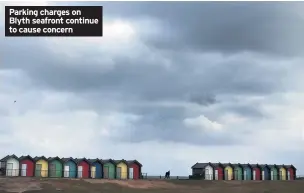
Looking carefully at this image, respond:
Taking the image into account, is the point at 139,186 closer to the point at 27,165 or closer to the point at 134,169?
the point at 134,169

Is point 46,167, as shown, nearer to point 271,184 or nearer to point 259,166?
point 271,184

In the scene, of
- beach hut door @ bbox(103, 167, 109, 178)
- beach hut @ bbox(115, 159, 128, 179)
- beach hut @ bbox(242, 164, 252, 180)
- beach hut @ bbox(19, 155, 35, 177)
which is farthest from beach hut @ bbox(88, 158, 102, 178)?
beach hut @ bbox(242, 164, 252, 180)

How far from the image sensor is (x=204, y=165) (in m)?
97.0

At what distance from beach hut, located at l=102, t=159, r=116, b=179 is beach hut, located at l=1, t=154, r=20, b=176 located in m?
16.7

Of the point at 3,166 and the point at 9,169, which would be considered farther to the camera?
the point at 3,166

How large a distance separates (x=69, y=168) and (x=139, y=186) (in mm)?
14328

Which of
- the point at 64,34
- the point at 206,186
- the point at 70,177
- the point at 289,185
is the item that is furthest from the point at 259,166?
the point at 64,34

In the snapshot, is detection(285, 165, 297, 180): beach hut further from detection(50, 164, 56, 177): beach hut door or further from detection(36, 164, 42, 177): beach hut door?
detection(36, 164, 42, 177): beach hut door

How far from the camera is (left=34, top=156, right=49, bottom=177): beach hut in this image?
79.1 m

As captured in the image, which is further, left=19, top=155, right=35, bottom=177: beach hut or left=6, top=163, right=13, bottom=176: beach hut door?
left=19, top=155, right=35, bottom=177: beach hut

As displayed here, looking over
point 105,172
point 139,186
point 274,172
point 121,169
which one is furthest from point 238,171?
point 139,186

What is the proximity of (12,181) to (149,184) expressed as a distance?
23.6 metres

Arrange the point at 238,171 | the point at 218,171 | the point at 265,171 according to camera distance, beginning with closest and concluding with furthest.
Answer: the point at 218,171 → the point at 238,171 → the point at 265,171

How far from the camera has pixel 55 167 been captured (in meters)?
81.0
